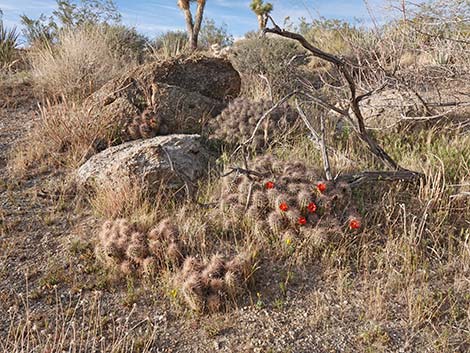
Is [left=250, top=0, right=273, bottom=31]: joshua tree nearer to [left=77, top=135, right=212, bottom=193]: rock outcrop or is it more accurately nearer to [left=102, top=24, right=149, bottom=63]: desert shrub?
[left=102, top=24, right=149, bottom=63]: desert shrub

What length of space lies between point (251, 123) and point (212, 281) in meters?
Result: 2.84

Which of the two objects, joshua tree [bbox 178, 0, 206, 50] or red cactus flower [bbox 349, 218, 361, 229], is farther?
joshua tree [bbox 178, 0, 206, 50]

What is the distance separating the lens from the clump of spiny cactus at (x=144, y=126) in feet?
18.5

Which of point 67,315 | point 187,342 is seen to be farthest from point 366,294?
point 67,315

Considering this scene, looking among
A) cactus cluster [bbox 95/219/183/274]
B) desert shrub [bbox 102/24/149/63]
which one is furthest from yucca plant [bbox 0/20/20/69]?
cactus cluster [bbox 95/219/183/274]

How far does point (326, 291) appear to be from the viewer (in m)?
3.14

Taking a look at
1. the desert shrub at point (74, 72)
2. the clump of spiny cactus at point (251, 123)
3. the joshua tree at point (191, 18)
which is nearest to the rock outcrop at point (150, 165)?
the clump of spiny cactus at point (251, 123)

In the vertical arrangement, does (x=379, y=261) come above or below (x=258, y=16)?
below

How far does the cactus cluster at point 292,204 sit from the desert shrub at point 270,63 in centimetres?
474

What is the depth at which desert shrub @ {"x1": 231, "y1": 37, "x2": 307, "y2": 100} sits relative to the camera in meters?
8.61

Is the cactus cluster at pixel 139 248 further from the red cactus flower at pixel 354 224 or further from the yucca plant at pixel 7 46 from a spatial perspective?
the yucca plant at pixel 7 46

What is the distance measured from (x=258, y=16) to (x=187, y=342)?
15833 mm

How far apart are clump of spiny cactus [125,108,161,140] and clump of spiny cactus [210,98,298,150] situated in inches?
29.3

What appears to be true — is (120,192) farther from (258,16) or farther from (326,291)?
(258,16)
